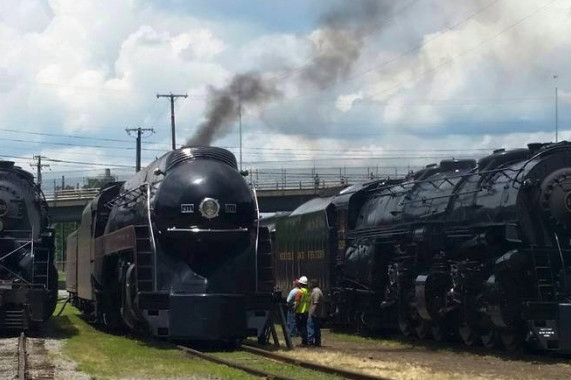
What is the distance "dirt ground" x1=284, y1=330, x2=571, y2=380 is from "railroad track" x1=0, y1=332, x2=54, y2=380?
4.69 meters

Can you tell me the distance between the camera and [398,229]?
21.4 meters

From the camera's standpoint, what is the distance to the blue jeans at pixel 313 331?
20.5 metres

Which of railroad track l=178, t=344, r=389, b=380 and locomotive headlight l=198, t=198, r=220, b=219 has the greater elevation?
locomotive headlight l=198, t=198, r=220, b=219

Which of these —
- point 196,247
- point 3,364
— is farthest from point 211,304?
point 3,364

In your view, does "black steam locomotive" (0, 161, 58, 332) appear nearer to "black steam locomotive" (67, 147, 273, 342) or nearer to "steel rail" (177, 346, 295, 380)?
"black steam locomotive" (67, 147, 273, 342)

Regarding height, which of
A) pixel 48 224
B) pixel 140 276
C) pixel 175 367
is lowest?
pixel 175 367

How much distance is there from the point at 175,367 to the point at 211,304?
2141 millimetres

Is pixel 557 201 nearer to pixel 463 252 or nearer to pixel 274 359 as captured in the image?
pixel 463 252

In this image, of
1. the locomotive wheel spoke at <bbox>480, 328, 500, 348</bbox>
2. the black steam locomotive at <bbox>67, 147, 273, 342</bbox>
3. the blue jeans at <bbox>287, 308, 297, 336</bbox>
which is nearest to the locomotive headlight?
the black steam locomotive at <bbox>67, 147, 273, 342</bbox>

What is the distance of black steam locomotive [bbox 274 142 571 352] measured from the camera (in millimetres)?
16969

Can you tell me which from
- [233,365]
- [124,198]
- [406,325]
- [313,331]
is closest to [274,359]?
[233,365]

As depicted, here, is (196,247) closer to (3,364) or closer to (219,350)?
(219,350)

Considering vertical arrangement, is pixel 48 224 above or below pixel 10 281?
above

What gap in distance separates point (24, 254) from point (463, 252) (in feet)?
32.8
